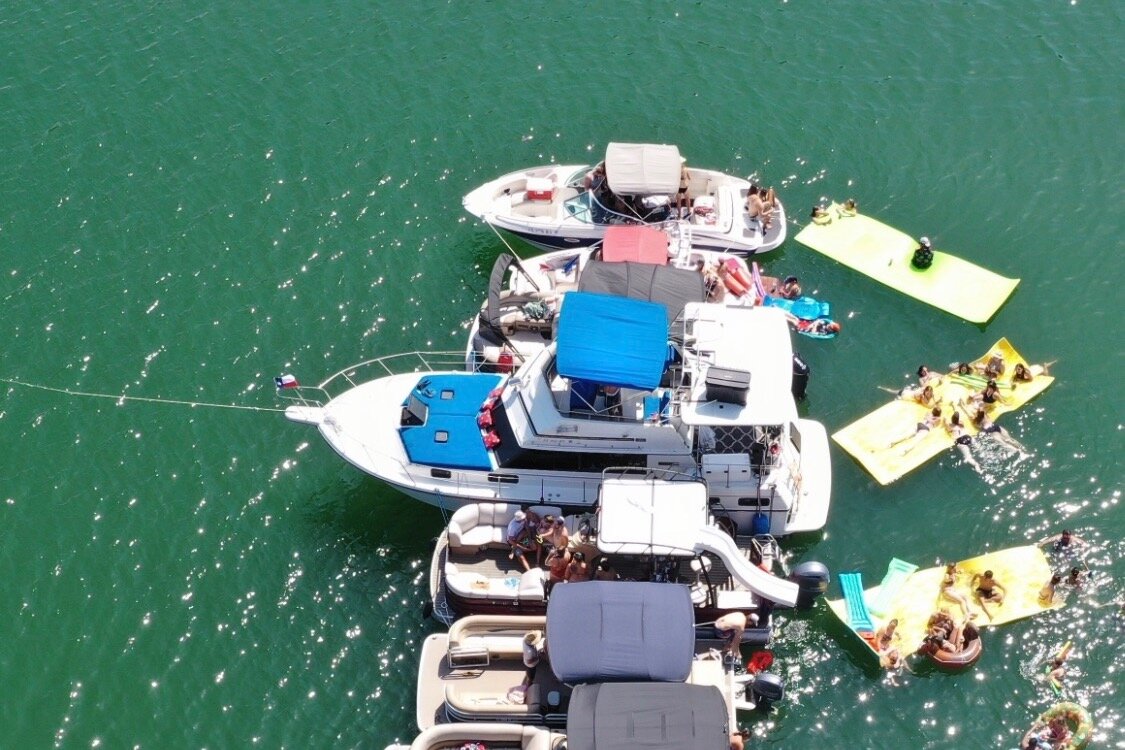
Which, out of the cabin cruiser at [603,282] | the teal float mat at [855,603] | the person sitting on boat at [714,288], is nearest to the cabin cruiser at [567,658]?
the teal float mat at [855,603]

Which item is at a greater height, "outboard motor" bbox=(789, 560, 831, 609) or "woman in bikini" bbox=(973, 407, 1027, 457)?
"woman in bikini" bbox=(973, 407, 1027, 457)

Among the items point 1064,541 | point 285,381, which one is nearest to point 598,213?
point 285,381

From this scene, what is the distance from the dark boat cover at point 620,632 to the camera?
25344 millimetres

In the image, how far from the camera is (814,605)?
96.8 ft

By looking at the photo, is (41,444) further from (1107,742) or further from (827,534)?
(1107,742)

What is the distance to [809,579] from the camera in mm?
28422

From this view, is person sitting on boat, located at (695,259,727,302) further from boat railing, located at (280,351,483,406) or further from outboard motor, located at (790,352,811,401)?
boat railing, located at (280,351,483,406)

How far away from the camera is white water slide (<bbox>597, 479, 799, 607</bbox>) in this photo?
27266mm

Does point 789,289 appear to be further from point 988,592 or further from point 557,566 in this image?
point 557,566

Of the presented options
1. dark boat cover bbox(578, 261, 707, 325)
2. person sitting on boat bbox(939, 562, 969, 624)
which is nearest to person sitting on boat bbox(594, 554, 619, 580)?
dark boat cover bbox(578, 261, 707, 325)

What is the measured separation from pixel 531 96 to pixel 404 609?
74.9ft

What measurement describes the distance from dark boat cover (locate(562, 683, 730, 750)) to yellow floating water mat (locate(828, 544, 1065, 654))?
631 cm

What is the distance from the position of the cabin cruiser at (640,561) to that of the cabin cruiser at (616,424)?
34.3 inches

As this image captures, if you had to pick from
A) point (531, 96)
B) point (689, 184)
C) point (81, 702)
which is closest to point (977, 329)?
point (689, 184)
